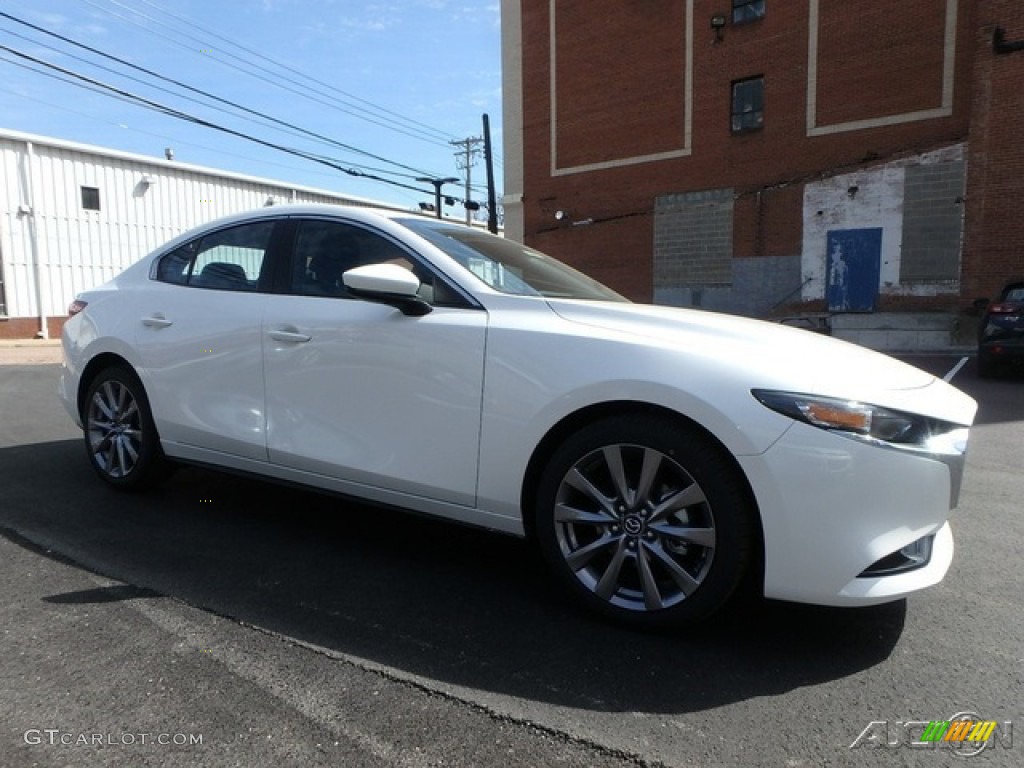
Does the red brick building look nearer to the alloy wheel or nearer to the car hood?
the car hood

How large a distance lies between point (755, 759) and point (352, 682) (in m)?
1.25

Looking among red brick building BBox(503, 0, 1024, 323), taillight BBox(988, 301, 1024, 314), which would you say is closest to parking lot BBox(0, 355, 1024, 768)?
taillight BBox(988, 301, 1024, 314)

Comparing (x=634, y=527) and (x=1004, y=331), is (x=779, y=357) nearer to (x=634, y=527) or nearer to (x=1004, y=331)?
(x=634, y=527)

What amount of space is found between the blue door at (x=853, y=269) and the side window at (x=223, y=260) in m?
18.6

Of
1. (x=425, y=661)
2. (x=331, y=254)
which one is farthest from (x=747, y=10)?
(x=425, y=661)

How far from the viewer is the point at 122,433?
4199 millimetres

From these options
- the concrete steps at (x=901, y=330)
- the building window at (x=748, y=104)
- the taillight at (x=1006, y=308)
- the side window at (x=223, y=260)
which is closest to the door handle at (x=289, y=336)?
the side window at (x=223, y=260)

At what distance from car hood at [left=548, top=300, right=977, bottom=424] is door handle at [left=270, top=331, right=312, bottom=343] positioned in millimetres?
1243

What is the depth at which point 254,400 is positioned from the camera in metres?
3.52

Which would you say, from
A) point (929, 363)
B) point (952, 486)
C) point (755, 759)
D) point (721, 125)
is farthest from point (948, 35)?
point (755, 759)

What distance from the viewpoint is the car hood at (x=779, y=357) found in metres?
2.36

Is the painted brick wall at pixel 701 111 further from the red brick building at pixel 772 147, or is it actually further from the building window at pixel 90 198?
the building window at pixel 90 198

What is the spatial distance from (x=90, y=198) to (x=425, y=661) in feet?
78.7

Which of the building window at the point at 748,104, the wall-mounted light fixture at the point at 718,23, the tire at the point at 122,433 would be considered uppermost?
the wall-mounted light fixture at the point at 718,23
